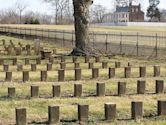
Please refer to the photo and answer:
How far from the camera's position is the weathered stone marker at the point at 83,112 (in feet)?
24.6

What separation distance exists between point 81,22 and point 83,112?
17.4 meters

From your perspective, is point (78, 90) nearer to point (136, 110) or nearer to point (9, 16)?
point (136, 110)

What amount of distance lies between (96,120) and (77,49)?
1707cm

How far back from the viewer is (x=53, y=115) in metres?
7.41

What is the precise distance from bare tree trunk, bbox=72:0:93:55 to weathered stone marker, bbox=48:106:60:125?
1708 cm

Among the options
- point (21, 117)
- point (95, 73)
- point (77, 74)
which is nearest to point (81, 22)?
point (95, 73)

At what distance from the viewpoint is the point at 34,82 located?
13000 millimetres

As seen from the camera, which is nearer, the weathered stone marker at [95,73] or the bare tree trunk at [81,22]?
the weathered stone marker at [95,73]

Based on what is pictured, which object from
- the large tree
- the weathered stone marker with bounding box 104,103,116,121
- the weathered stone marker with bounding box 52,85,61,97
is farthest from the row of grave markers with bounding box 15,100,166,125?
the large tree

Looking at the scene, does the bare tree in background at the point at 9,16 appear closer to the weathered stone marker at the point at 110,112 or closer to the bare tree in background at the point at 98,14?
the bare tree in background at the point at 98,14

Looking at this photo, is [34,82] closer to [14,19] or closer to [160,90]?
[160,90]

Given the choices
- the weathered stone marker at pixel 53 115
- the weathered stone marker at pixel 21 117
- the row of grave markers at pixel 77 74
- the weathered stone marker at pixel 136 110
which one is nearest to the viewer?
the weathered stone marker at pixel 21 117

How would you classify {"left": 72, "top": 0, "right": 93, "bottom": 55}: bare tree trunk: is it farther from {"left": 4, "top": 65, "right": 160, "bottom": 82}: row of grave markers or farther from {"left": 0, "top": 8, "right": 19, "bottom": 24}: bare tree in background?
{"left": 0, "top": 8, "right": 19, "bottom": 24}: bare tree in background

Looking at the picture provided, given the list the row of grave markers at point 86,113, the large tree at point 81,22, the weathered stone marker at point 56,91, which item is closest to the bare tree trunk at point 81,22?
the large tree at point 81,22
